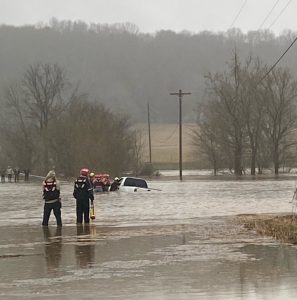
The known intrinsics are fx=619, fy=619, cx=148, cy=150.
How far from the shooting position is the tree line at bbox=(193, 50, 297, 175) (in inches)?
3184

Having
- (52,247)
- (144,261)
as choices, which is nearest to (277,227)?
(144,261)

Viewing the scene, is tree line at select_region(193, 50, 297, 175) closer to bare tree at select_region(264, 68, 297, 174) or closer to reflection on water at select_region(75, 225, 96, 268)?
bare tree at select_region(264, 68, 297, 174)

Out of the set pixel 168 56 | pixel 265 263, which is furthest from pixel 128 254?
pixel 168 56

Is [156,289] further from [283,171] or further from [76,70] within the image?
[76,70]

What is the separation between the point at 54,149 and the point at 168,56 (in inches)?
3730

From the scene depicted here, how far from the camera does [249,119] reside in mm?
82312

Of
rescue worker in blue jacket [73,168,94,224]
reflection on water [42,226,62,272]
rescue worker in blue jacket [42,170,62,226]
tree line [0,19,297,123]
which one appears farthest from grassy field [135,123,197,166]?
reflection on water [42,226,62,272]

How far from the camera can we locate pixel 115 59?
559 ft

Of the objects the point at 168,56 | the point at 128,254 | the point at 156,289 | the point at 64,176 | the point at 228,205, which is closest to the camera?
the point at 156,289

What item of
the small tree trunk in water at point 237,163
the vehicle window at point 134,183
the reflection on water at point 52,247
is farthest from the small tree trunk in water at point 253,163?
the reflection on water at point 52,247

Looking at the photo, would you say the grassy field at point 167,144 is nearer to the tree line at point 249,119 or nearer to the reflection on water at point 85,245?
the tree line at point 249,119

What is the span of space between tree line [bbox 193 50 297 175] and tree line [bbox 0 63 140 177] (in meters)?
11.1

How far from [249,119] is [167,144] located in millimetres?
58474

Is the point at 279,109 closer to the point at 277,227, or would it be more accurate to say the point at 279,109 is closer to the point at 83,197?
the point at 83,197
